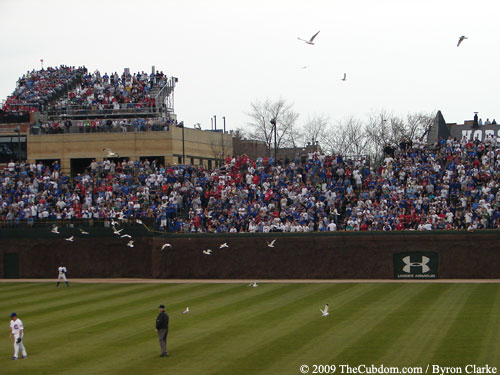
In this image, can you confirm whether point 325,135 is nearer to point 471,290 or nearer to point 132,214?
point 132,214

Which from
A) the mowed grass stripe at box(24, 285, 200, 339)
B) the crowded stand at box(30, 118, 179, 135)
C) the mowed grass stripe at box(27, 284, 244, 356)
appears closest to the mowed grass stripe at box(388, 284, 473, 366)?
the mowed grass stripe at box(27, 284, 244, 356)

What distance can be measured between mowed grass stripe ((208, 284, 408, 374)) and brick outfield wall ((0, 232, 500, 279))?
9884 millimetres

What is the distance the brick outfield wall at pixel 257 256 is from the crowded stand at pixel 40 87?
972 inches

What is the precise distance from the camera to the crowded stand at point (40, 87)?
232 ft

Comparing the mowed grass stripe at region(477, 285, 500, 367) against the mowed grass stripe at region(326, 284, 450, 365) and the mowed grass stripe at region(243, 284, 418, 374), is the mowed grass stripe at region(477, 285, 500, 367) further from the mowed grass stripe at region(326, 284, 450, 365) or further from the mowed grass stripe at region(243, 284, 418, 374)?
the mowed grass stripe at region(243, 284, 418, 374)

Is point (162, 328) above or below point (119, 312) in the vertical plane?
above

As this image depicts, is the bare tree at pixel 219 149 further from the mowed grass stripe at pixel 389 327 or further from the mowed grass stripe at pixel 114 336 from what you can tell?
the mowed grass stripe at pixel 114 336

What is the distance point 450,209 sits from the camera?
41969mm

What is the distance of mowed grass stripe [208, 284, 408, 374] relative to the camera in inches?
792

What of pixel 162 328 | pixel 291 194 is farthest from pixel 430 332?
pixel 291 194

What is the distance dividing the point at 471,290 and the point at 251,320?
1248 centimetres

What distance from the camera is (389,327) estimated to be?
1003 inches

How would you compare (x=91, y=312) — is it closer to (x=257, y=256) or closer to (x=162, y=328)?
(x=162, y=328)

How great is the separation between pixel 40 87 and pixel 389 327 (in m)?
54.7
